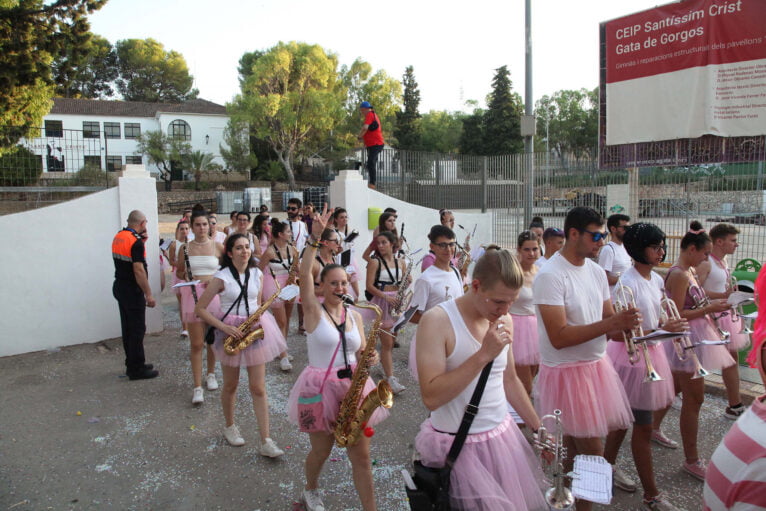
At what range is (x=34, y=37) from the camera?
565 inches

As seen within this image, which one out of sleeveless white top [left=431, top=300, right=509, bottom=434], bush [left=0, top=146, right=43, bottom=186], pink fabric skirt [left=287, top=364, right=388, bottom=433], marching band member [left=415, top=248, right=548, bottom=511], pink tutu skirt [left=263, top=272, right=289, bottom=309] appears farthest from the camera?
bush [left=0, top=146, right=43, bottom=186]

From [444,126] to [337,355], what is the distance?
247ft

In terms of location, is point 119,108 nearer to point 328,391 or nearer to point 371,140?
point 371,140

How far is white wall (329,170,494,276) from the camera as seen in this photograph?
10462 mm

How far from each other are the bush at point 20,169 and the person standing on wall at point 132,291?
11.1 ft

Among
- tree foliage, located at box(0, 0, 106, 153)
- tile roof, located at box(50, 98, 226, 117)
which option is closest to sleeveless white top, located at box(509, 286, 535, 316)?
tree foliage, located at box(0, 0, 106, 153)

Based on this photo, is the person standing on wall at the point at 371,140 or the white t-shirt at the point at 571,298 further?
the person standing on wall at the point at 371,140

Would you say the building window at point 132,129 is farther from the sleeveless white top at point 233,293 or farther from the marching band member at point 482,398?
the marching band member at point 482,398

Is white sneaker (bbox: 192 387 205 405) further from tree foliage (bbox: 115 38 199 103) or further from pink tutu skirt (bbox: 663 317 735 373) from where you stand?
tree foliage (bbox: 115 38 199 103)

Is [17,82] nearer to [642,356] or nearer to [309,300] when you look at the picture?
[309,300]

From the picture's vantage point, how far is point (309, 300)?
3.76m

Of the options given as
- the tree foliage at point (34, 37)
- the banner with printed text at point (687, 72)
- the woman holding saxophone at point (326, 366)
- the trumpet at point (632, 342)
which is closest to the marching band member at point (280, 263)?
the woman holding saxophone at point (326, 366)

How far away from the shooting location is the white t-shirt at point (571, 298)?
328 cm

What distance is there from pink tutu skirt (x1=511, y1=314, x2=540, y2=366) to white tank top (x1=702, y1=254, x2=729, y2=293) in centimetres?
181
